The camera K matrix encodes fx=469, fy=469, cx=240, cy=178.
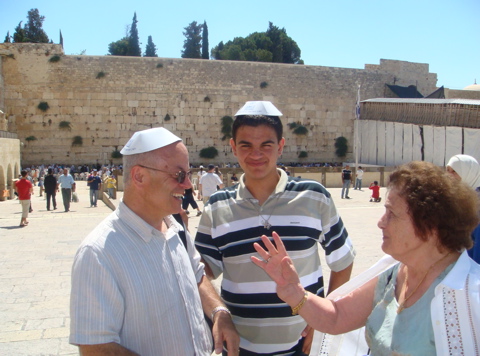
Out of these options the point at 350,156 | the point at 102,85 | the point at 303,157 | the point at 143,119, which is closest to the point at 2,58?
the point at 102,85

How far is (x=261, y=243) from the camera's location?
72.2 inches

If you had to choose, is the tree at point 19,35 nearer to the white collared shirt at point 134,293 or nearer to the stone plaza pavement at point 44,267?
the stone plaza pavement at point 44,267

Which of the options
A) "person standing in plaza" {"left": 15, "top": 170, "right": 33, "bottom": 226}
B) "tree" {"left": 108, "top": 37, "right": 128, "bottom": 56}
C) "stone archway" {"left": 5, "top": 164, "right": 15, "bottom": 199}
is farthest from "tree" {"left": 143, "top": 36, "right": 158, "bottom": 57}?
"person standing in plaza" {"left": 15, "top": 170, "right": 33, "bottom": 226}

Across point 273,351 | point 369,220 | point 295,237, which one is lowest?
point 369,220

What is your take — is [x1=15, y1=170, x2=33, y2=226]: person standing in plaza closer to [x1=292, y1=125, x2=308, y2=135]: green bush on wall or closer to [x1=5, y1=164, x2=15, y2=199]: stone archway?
[x1=5, y1=164, x2=15, y2=199]: stone archway

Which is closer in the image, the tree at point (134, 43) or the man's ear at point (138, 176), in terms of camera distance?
the man's ear at point (138, 176)

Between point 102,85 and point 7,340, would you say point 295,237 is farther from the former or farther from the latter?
point 102,85

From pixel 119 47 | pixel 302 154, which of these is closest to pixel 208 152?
pixel 302 154

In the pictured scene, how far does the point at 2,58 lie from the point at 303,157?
14479 millimetres

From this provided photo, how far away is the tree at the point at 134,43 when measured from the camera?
30797mm

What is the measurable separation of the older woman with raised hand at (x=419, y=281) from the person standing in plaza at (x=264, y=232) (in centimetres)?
31

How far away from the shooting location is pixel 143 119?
71.6ft

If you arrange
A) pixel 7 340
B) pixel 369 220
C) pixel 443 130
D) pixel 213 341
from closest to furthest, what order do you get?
pixel 213 341 < pixel 7 340 < pixel 369 220 < pixel 443 130

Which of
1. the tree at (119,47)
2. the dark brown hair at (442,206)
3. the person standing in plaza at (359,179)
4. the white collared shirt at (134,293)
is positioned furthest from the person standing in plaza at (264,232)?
the tree at (119,47)
